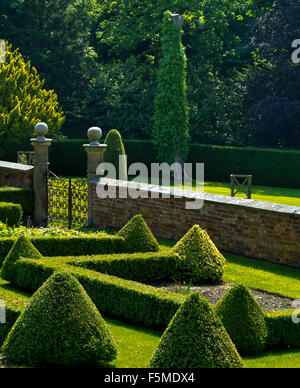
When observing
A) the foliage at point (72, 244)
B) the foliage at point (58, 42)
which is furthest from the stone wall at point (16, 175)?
the foliage at point (58, 42)

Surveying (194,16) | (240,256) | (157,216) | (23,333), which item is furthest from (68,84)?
(23,333)

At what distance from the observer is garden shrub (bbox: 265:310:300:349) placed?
885 cm

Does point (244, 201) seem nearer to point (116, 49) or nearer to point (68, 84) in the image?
point (68, 84)

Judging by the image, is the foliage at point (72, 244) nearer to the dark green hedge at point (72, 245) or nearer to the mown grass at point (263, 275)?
the dark green hedge at point (72, 245)

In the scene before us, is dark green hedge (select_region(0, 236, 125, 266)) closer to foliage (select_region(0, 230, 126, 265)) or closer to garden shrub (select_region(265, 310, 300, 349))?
foliage (select_region(0, 230, 126, 265))

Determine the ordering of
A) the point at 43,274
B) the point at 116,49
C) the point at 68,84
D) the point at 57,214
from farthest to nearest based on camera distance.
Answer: the point at 116,49 → the point at 68,84 → the point at 57,214 → the point at 43,274

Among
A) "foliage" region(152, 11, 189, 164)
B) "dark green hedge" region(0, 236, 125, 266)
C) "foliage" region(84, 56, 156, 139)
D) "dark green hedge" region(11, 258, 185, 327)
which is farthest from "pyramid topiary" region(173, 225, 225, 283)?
"foliage" region(84, 56, 156, 139)

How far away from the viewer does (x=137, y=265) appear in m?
11.8

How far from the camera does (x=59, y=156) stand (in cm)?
3406

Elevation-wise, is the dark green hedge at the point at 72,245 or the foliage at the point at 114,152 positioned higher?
the foliage at the point at 114,152

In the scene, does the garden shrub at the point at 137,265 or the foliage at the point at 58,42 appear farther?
the foliage at the point at 58,42

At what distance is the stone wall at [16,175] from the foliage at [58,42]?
1729cm

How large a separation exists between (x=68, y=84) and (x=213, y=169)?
994 cm

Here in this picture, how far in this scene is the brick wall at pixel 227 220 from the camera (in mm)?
13750
